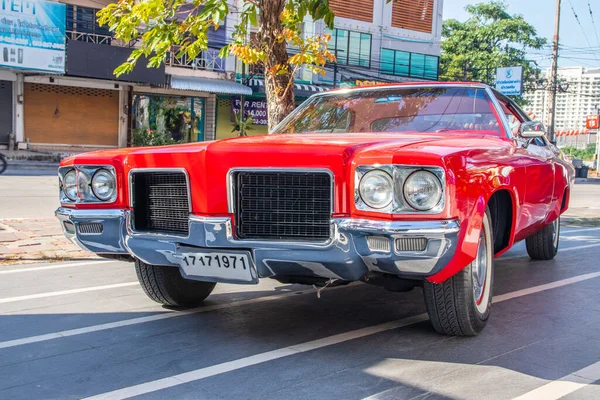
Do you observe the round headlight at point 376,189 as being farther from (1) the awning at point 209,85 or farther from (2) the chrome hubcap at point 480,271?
(1) the awning at point 209,85

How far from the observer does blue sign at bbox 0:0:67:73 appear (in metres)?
22.6

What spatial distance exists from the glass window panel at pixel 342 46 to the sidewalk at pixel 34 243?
2577 centimetres

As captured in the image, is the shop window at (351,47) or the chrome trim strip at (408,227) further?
the shop window at (351,47)

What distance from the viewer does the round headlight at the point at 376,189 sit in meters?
3.46

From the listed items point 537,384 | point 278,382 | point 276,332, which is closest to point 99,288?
point 276,332

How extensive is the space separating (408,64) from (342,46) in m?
4.72

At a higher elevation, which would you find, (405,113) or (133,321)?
(405,113)

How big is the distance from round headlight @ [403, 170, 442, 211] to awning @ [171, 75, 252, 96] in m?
24.5

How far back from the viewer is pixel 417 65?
36844 mm

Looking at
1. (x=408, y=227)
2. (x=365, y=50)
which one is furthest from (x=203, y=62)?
(x=408, y=227)

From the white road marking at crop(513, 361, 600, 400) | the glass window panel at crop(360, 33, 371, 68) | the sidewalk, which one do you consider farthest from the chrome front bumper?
the glass window panel at crop(360, 33, 371, 68)

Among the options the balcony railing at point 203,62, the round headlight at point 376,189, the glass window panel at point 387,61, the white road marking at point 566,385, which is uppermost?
the glass window panel at point 387,61

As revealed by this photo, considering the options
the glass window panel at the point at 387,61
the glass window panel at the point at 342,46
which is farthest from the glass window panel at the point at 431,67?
the glass window panel at the point at 342,46

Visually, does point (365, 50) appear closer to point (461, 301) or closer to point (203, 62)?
point (203, 62)
